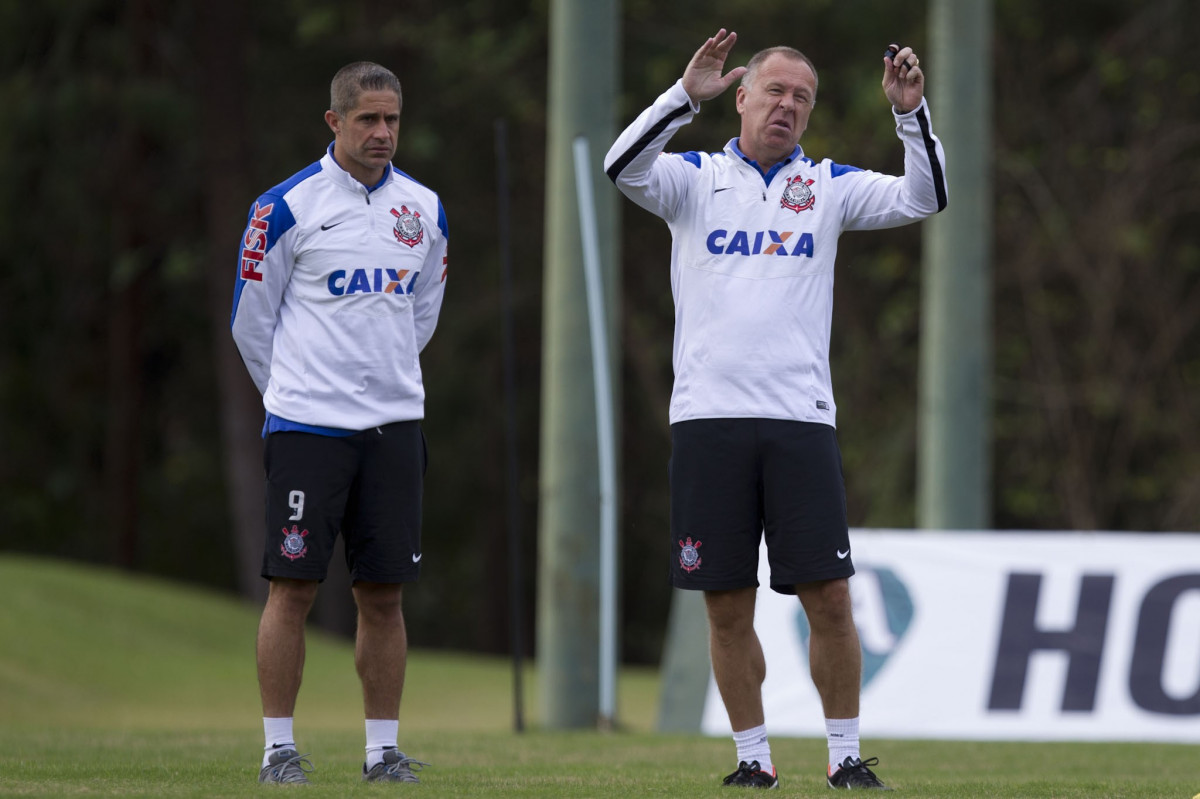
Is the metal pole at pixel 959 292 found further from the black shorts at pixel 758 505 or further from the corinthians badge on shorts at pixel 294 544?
the corinthians badge on shorts at pixel 294 544

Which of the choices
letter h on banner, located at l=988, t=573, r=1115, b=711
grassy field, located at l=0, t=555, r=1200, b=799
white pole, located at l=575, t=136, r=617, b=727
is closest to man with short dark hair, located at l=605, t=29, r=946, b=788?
grassy field, located at l=0, t=555, r=1200, b=799

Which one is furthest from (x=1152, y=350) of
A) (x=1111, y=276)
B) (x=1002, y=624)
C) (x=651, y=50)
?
(x=1002, y=624)

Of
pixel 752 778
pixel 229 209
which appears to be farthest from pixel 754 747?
pixel 229 209

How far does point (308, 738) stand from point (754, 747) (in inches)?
146

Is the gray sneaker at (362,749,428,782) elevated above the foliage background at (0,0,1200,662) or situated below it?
below

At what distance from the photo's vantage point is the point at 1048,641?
374 inches

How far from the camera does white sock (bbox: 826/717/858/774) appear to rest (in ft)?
17.9

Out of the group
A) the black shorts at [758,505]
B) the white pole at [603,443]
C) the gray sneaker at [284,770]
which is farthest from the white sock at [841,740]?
the white pole at [603,443]

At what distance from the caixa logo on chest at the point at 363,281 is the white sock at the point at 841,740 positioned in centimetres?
204

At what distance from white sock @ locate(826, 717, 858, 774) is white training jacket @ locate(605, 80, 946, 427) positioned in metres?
0.99

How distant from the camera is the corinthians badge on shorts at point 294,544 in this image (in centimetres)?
539

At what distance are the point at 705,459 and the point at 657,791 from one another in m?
1.08

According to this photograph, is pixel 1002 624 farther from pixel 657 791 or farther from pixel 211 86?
pixel 211 86

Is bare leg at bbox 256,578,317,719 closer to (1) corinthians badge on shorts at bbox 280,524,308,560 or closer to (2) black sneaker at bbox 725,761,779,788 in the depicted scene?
(1) corinthians badge on shorts at bbox 280,524,308,560
